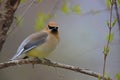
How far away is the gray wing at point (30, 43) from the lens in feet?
8.65

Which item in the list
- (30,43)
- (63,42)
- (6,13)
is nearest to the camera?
(6,13)

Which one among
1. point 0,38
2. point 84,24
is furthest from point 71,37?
point 0,38

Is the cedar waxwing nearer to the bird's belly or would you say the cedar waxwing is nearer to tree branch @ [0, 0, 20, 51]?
the bird's belly

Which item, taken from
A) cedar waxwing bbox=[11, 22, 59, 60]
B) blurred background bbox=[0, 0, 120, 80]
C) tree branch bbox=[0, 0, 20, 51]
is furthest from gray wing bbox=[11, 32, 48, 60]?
blurred background bbox=[0, 0, 120, 80]

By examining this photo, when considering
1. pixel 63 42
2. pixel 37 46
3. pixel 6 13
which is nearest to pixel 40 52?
pixel 37 46

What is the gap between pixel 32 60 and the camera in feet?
8.33

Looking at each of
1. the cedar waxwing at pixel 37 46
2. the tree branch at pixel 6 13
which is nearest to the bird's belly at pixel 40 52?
the cedar waxwing at pixel 37 46

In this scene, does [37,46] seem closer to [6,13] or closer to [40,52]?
[40,52]

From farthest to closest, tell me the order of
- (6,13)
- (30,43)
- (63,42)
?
(63,42)
(30,43)
(6,13)

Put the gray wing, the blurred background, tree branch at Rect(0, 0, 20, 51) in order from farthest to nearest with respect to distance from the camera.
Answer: the blurred background → the gray wing → tree branch at Rect(0, 0, 20, 51)

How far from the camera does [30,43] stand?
8.83ft

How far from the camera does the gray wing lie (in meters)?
2.64

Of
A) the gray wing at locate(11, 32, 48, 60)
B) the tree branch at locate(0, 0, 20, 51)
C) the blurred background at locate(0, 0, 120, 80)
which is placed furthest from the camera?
the blurred background at locate(0, 0, 120, 80)

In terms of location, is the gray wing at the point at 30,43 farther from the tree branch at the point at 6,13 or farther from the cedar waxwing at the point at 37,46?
the tree branch at the point at 6,13
